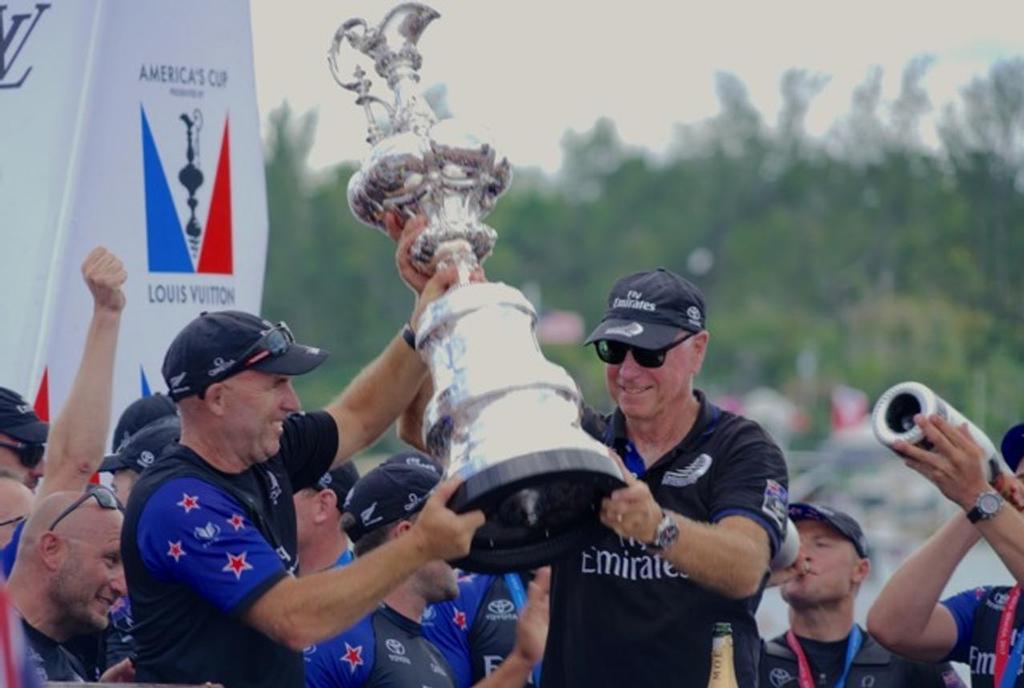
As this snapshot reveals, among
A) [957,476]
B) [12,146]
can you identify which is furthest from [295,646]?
[12,146]

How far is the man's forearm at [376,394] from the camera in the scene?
554 cm

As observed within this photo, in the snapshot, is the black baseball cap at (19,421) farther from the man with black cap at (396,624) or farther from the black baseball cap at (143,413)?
the man with black cap at (396,624)

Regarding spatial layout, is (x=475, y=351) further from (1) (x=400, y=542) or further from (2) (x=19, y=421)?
(2) (x=19, y=421)

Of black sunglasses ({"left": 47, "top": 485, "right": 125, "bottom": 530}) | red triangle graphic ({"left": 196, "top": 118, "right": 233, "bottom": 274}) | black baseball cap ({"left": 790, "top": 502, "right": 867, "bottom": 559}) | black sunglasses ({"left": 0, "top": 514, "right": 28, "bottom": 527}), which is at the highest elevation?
red triangle graphic ({"left": 196, "top": 118, "right": 233, "bottom": 274})

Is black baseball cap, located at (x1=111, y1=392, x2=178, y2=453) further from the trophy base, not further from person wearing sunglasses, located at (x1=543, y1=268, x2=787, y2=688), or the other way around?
the trophy base

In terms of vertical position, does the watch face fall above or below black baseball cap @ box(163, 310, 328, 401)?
below

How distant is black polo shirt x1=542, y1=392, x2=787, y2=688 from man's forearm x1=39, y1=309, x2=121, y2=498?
169cm

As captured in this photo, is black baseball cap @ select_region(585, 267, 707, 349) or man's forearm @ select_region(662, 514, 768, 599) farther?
black baseball cap @ select_region(585, 267, 707, 349)

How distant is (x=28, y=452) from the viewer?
6.50 m

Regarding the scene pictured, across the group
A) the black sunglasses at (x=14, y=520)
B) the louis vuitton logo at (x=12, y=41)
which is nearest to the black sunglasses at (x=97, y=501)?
the black sunglasses at (x=14, y=520)

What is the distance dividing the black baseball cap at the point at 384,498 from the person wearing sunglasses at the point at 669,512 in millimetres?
927

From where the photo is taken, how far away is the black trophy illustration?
296 inches

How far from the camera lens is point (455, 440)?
4.46m

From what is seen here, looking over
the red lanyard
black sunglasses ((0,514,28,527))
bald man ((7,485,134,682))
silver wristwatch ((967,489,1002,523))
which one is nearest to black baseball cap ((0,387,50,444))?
black sunglasses ((0,514,28,527))
